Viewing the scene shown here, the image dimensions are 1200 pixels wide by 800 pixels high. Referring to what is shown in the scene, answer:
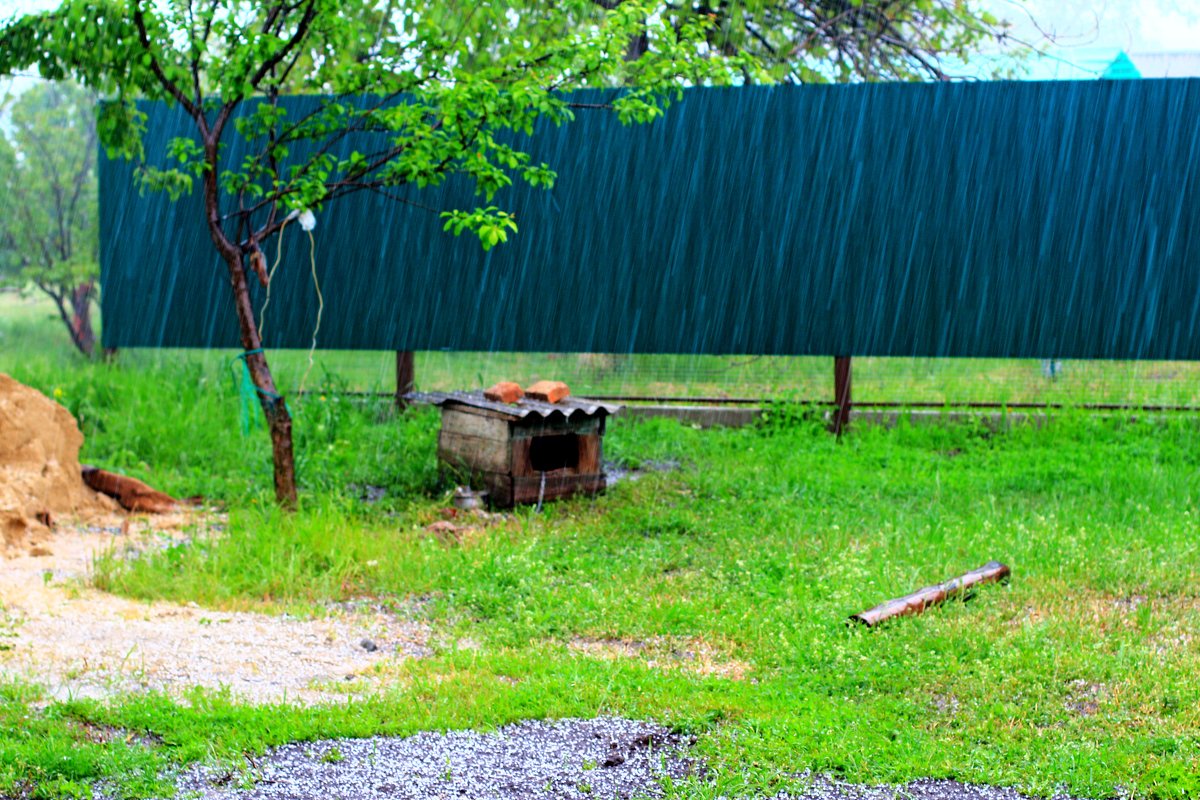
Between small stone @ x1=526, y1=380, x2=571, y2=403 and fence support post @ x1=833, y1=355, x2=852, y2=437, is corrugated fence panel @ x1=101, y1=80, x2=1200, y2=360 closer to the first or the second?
fence support post @ x1=833, y1=355, x2=852, y2=437

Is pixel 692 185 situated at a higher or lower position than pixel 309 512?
higher

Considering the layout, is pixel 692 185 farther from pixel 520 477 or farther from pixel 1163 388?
pixel 1163 388

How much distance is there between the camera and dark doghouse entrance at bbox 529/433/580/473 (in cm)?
745

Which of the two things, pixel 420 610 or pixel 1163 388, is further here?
pixel 1163 388

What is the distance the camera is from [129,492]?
7105 mm

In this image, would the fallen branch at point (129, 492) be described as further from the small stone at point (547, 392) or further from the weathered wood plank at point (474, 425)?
the small stone at point (547, 392)

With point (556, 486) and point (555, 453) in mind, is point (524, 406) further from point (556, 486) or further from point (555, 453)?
point (555, 453)

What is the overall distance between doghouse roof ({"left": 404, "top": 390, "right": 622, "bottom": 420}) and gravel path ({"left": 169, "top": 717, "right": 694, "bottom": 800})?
11.0ft

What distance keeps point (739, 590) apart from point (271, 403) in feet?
9.45

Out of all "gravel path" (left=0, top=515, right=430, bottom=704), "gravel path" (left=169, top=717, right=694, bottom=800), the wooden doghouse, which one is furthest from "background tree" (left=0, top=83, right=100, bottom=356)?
"gravel path" (left=169, top=717, right=694, bottom=800)

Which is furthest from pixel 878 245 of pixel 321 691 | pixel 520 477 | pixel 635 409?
pixel 321 691

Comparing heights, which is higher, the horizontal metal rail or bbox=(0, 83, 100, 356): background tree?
bbox=(0, 83, 100, 356): background tree

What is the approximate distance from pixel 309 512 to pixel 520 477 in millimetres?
1271

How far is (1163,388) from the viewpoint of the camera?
899cm
